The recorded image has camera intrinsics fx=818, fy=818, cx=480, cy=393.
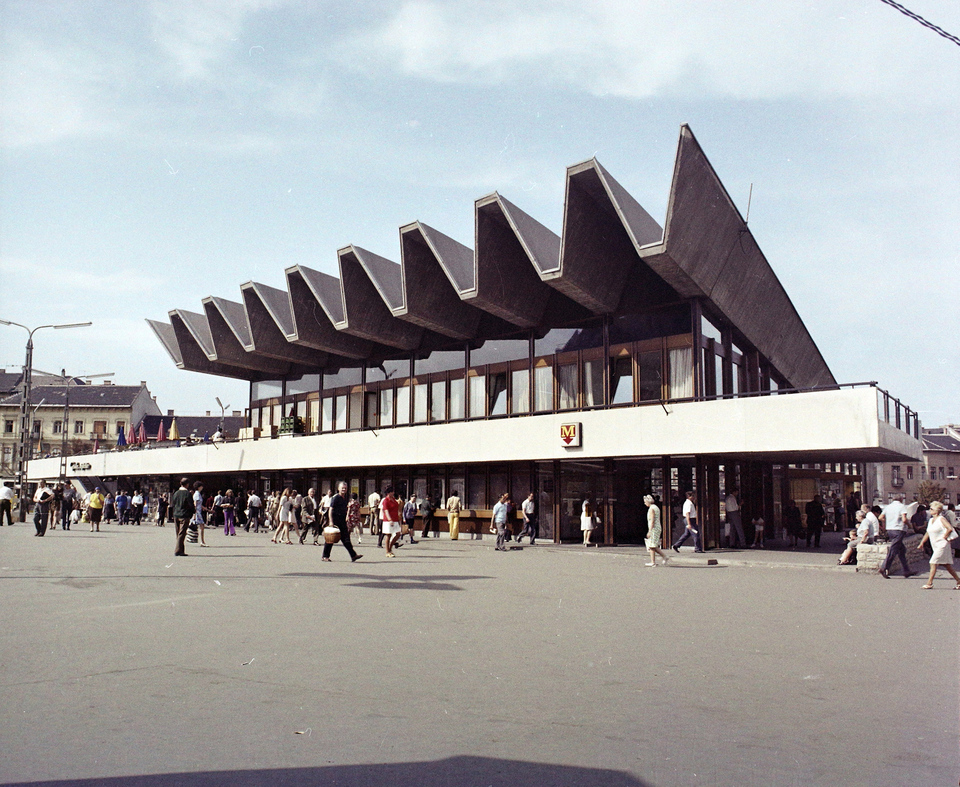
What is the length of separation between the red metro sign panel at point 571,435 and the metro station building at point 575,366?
5cm

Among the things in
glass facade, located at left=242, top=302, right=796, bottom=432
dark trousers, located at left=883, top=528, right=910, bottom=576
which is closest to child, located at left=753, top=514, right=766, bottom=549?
glass facade, located at left=242, top=302, right=796, bottom=432

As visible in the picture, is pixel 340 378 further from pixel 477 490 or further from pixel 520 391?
pixel 520 391

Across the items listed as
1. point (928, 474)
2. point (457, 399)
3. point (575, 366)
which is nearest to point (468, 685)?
point (575, 366)

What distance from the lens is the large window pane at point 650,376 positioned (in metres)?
26.1

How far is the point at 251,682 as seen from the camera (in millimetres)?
6402

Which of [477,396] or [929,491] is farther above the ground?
[477,396]

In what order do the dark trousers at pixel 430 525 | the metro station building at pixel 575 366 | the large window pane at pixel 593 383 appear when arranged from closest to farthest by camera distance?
the metro station building at pixel 575 366 → the large window pane at pixel 593 383 → the dark trousers at pixel 430 525

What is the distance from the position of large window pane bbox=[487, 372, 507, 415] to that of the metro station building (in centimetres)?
6

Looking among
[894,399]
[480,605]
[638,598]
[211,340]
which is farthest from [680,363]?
[211,340]

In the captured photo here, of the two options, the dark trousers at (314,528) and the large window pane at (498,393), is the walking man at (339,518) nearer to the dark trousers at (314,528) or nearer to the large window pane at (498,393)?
the dark trousers at (314,528)

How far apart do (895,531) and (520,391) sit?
51.0ft

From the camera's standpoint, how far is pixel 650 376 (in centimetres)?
2628

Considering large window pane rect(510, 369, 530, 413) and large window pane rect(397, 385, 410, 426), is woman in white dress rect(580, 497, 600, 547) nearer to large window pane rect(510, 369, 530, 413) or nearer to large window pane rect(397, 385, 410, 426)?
large window pane rect(510, 369, 530, 413)

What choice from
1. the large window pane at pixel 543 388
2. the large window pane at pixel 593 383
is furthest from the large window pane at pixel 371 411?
the large window pane at pixel 593 383
